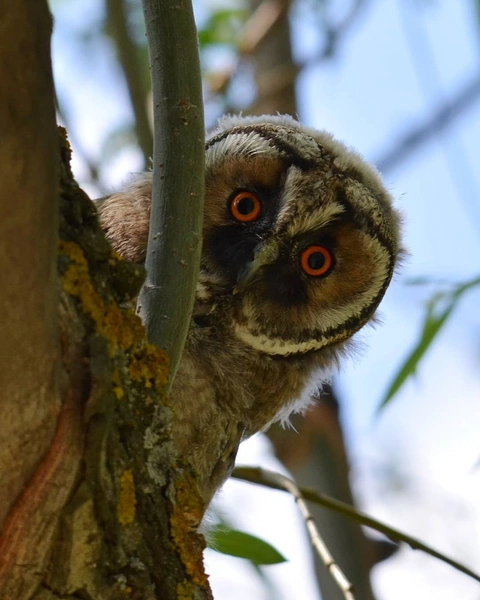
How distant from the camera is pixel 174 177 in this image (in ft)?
5.19

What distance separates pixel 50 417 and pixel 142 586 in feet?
1.18

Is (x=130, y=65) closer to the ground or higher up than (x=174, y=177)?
higher up

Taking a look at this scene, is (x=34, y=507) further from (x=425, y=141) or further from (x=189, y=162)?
(x=425, y=141)

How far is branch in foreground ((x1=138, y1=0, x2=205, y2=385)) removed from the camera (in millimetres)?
1534

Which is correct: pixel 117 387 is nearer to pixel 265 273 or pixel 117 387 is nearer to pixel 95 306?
pixel 95 306

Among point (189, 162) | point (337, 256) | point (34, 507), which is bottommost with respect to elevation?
point (34, 507)

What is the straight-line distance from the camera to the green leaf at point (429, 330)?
2775mm

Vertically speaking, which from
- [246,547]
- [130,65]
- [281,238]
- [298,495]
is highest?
[130,65]

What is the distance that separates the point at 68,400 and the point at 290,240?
59.6 inches

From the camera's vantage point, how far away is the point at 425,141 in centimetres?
518

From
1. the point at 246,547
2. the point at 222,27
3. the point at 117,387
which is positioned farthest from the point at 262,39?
the point at 117,387

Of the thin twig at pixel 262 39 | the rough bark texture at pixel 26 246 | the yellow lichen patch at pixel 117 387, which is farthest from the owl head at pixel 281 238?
the thin twig at pixel 262 39

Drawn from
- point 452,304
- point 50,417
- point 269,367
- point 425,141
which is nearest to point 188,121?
point 50,417

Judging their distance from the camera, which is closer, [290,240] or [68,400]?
[68,400]
